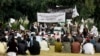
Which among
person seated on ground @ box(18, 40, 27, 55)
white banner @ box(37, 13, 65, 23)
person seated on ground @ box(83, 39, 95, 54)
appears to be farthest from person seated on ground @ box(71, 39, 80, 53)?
white banner @ box(37, 13, 65, 23)

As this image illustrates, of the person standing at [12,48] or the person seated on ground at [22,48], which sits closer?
the person standing at [12,48]

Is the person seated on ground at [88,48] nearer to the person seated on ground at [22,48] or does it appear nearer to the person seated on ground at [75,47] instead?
the person seated on ground at [75,47]

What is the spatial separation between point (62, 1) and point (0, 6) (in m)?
9.68

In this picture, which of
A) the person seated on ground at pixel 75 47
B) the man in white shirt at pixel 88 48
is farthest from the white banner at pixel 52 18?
the man in white shirt at pixel 88 48

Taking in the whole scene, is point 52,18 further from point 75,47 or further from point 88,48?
point 88,48

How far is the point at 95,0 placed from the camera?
1909 inches

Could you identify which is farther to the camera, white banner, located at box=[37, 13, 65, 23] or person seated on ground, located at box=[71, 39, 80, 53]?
white banner, located at box=[37, 13, 65, 23]

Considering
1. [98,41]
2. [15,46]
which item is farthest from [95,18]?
[15,46]

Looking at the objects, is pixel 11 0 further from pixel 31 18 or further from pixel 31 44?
pixel 31 44

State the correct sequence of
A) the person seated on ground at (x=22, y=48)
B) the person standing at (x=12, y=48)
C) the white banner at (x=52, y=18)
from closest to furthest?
the person standing at (x=12, y=48) → the person seated on ground at (x=22, y=48) → the white banner at (x=52, y=18)

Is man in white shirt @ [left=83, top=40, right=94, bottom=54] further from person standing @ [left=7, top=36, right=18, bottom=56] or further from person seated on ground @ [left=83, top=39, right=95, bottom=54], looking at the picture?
person standing @ [left=7, top=36, right=18, bottom=56]

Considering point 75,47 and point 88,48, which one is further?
point 75,47

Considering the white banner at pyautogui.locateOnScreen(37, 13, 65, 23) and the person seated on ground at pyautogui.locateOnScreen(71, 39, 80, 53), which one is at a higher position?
the white banner at pyautogui.locateOnScreen(37, 13, 65, 23)

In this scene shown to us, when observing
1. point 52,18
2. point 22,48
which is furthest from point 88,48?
point 52,18
